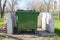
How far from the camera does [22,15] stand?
9070mm

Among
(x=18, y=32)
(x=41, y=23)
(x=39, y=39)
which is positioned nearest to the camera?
(x=39, y=39)

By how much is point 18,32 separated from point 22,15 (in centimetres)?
114

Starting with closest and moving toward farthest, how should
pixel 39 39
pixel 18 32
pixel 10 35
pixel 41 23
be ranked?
pixel 39 39 → pixel 10 35 → pixel 18 32 → pixel 41 23

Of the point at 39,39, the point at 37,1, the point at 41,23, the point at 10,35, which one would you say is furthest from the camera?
the point at 37,1

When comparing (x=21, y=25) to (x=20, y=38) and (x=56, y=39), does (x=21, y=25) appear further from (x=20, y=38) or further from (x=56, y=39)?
(x=56, y=39)

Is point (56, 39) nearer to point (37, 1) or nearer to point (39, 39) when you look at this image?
point (39, 39)

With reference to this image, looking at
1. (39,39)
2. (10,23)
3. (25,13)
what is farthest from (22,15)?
(39,39)

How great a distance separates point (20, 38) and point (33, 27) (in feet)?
4.03

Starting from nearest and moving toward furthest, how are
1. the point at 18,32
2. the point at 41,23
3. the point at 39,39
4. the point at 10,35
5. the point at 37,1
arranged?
the point at 39,39, the point at 10,35, the point at 18,32, the point at 41,23, the point at 37,1

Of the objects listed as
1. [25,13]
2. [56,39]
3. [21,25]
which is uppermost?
[25,13]

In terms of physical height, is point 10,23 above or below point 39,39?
above

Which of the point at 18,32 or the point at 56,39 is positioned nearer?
the point at 56,39

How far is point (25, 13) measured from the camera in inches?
359

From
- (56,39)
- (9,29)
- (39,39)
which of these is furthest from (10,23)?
(56,39)
